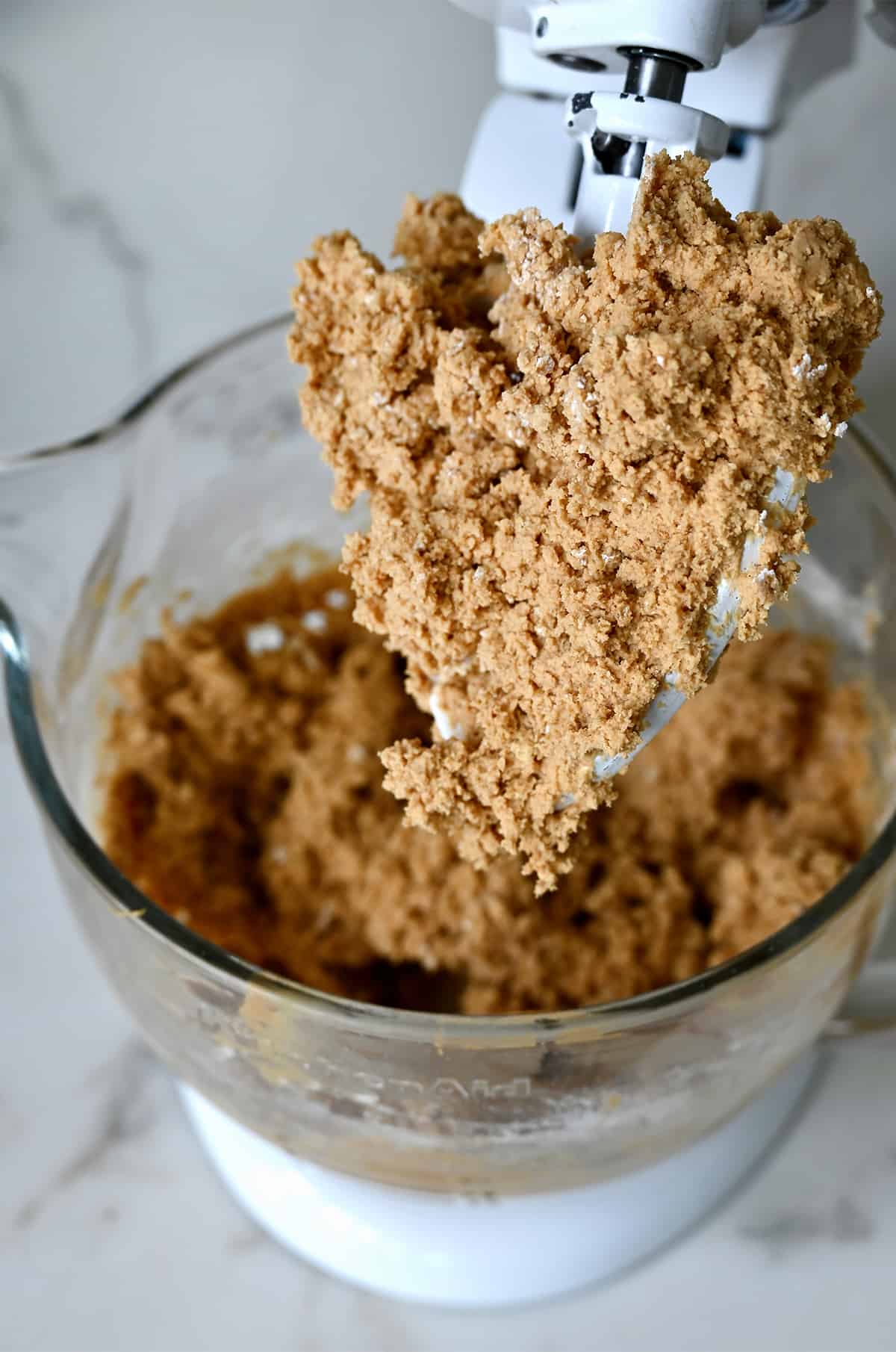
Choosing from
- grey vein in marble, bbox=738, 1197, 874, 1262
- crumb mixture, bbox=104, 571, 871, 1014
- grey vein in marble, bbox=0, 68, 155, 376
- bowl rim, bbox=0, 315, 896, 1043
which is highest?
grey vein in marble, bbox=0, 68, 155, 376

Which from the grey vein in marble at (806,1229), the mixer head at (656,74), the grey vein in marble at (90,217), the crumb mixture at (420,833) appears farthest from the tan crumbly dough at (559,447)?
the grey vein in marble at (90,217)

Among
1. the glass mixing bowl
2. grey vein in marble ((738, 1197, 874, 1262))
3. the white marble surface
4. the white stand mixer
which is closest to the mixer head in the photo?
the white stand mixer

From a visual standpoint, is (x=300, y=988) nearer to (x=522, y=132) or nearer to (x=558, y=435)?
(x=558, y=435)

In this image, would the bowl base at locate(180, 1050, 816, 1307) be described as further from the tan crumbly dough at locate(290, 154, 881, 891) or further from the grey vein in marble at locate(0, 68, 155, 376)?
the grey vein in marble at locate(0, 68, 155, 376)

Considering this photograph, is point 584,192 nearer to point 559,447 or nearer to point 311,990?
point 559,447

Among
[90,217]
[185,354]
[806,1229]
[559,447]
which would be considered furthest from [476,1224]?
[90,217]
